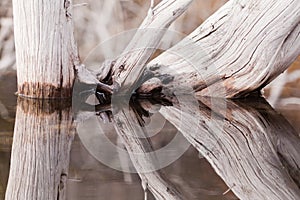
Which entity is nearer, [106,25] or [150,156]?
[150,156]

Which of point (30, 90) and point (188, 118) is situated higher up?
point (30, 90)

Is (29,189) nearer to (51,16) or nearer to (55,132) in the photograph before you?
(55,132)

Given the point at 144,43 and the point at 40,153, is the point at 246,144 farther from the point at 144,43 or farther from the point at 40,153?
the point at 144,43

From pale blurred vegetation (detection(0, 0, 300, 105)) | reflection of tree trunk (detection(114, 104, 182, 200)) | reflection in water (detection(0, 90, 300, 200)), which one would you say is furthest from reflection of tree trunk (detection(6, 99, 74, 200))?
pale blurred vegetation (detection(0, 0, 300, 105))

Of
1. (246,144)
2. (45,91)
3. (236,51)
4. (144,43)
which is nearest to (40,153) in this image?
(246,144)

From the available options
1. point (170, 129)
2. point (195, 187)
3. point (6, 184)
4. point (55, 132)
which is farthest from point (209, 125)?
point (6, 184)
